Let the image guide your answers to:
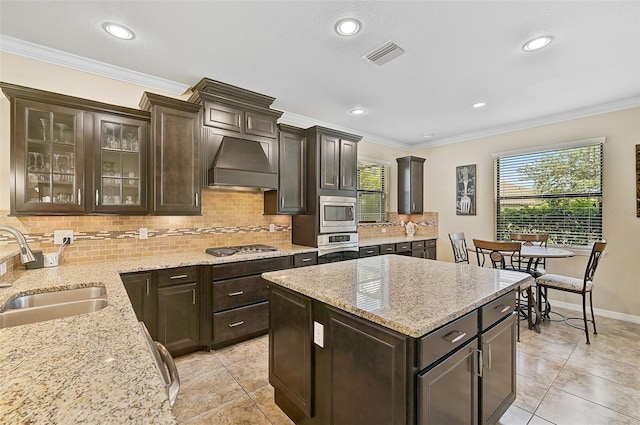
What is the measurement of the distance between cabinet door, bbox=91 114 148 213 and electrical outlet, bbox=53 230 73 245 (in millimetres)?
385

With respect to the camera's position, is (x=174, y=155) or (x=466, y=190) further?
(x=466, y=190)

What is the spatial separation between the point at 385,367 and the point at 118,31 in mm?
3042

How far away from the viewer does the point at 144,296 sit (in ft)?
8.39

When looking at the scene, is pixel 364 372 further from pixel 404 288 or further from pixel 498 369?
pixel 498 369

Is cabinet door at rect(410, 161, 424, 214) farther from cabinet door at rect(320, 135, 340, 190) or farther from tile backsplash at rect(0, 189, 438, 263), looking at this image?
tile backsplash at rect(0, 189, 438, 263)

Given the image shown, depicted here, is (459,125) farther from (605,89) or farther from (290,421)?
(290,421)

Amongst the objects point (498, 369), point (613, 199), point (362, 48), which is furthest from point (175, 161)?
point (613, 199)

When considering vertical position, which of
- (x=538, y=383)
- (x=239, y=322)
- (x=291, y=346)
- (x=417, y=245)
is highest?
(x=417, y=245)

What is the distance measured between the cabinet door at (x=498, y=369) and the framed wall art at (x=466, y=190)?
3711 millimetres

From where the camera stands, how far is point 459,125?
479cm

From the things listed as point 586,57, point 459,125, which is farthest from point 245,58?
point 459,125

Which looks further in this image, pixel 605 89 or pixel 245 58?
pixel 605 89

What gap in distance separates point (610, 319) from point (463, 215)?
236 centimetres

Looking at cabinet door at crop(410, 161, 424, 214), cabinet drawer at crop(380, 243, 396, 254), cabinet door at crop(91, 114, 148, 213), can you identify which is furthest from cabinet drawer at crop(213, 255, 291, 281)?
cabinet door at crop(410, 161, 424, 214)
